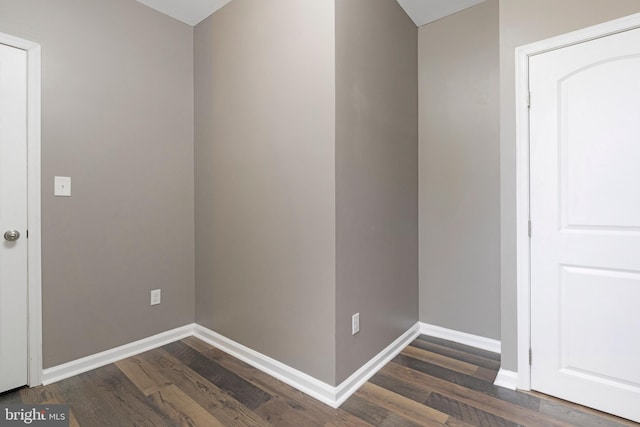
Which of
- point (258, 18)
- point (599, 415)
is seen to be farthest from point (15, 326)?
point (599, 415)

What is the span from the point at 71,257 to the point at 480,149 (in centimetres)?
300

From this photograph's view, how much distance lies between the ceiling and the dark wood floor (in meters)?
2.64

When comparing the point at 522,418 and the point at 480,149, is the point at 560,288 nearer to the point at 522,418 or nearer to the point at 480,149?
the point at 522,418

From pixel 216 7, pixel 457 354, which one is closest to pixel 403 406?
pixel 457 354

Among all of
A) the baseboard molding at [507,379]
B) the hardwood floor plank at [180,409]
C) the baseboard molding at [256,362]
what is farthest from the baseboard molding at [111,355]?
the baseboard molding at [507,379]

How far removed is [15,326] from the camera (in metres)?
1.89

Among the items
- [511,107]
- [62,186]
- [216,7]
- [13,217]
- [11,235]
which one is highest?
[216,7]

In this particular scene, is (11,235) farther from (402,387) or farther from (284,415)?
(402,387)

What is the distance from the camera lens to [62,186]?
2066 millimetres

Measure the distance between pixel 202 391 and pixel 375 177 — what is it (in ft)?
5.63

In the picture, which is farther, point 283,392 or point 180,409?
point 283,392

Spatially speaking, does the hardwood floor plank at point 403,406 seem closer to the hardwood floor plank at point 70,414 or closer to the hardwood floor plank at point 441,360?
the hardwood floor plank at point 441,360

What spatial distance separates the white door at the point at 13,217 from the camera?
6.05ft

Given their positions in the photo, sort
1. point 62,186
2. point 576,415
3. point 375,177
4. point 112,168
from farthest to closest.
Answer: point 112,168, point 375,177, point 62,186, point 576,415
